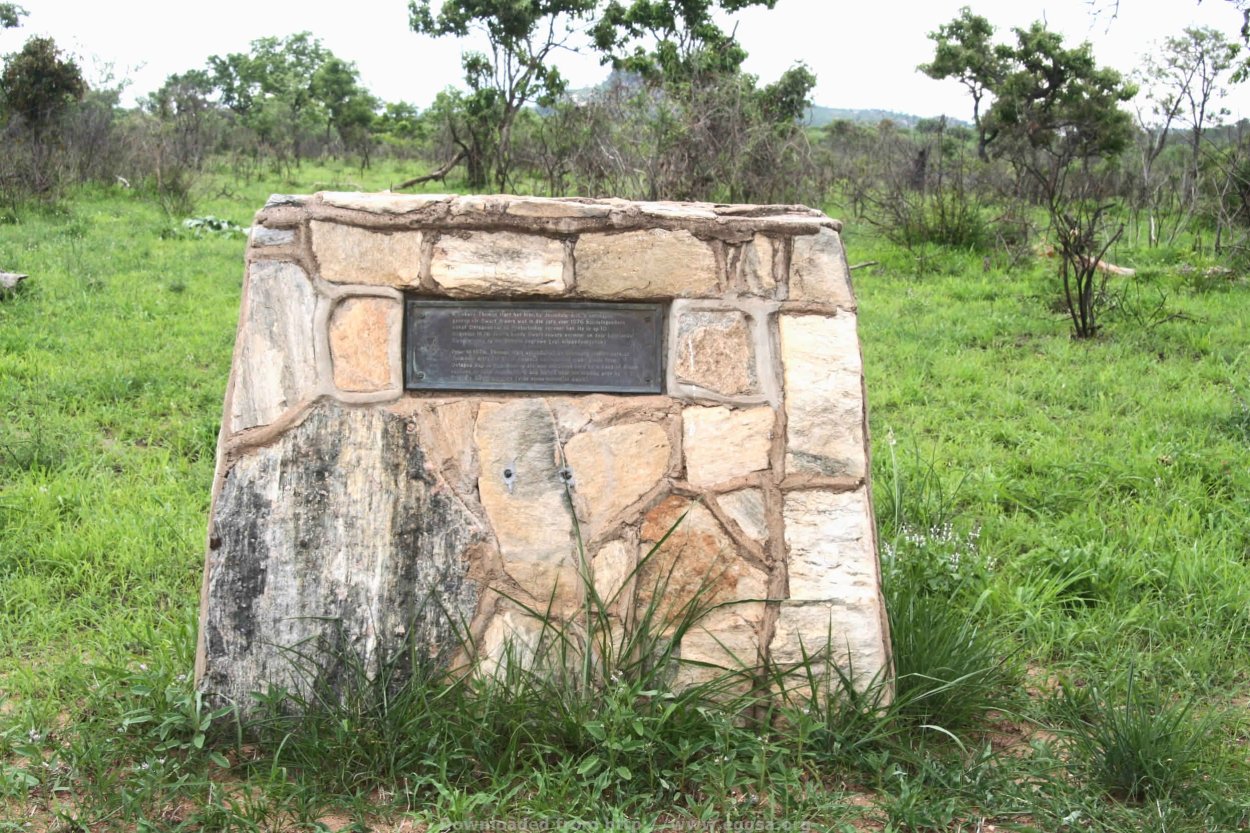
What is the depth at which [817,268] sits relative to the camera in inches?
107

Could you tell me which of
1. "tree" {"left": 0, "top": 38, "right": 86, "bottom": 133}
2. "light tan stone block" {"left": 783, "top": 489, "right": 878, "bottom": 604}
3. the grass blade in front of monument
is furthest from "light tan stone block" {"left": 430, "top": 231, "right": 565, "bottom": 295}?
"tree" {"left": 0, "top": 38, "right": 86, "bottom": 133}

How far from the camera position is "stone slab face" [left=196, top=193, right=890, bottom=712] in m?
2.62

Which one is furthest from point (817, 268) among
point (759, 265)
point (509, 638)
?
point (509, 638)

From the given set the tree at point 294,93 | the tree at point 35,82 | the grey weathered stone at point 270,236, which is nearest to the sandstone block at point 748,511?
the grey weathered stone at point 270,236

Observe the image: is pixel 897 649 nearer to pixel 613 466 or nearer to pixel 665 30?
pixel 613 466

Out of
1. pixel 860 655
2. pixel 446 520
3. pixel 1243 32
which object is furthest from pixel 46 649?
pixel 1243 32

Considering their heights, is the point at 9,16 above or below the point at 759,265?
above

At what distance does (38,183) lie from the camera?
33.9 feet

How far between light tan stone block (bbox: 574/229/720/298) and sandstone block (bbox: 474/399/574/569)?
35cm

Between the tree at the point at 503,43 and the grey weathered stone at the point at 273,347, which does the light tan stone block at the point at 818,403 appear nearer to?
the grey weathered stone at the point at 273,347

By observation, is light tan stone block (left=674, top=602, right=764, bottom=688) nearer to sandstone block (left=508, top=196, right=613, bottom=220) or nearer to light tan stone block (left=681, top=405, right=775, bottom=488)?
light tan stone block (left=681, top=405, right=775, bottom=488)

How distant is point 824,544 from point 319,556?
1231 mm

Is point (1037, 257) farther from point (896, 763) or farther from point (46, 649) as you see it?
point (46, 649)

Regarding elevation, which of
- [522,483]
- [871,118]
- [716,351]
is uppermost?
[871,118]
